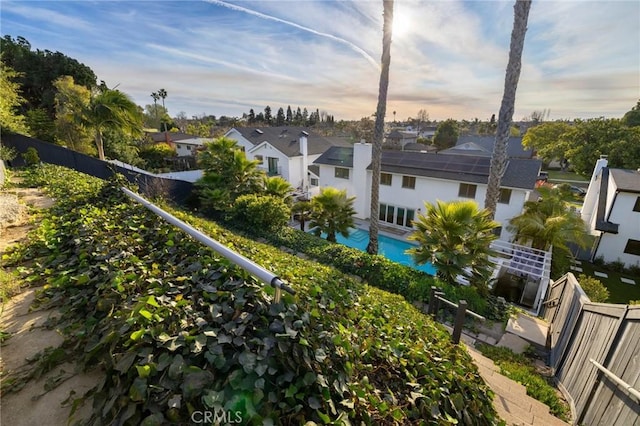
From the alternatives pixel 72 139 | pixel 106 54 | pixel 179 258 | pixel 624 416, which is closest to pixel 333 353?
pixel 179 258

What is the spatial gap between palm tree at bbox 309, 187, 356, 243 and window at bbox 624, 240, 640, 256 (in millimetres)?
14860

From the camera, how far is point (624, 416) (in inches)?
125

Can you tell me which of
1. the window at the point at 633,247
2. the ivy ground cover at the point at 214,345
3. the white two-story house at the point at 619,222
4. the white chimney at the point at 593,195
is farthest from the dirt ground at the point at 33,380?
the white chimney at the point at 593,195

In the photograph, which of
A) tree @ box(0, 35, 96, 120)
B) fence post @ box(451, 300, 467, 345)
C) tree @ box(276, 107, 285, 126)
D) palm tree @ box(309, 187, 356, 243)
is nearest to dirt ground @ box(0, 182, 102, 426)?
fence post @ box(451, 300, 467, 345)

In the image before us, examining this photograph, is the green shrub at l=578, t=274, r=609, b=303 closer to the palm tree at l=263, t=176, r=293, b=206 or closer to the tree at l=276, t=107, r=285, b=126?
the palm tree at l=263, t=176, r=293, b=206

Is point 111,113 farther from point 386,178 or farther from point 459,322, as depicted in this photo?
point 459,322

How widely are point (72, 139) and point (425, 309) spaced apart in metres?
22.0

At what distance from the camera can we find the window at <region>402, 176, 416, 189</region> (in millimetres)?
16766

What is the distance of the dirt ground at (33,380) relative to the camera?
156 cm

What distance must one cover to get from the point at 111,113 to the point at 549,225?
67.0 ft

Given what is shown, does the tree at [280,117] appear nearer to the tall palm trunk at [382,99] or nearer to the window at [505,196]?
the window at [505,196]

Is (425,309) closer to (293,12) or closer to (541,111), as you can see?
(293,12)

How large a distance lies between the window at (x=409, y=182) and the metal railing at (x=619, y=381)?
13.5m

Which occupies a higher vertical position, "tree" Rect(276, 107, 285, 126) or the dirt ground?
"tree" Rect(276, 107, 285, 126)
